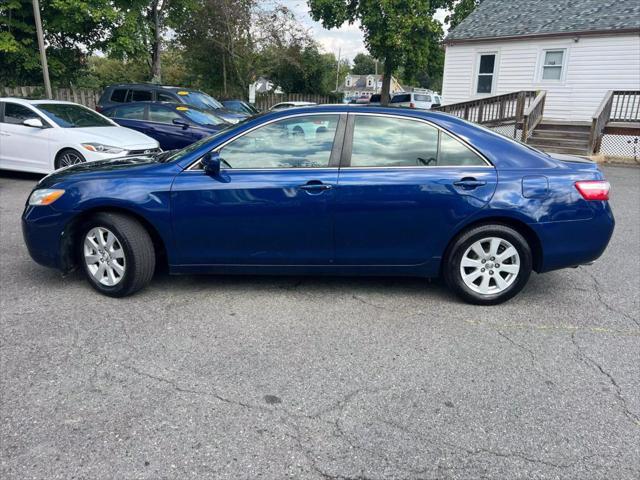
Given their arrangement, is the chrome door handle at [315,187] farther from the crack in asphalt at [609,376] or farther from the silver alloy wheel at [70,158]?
the silver alloy wheel at [70,158]

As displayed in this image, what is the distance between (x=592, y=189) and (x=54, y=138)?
8.44 metres

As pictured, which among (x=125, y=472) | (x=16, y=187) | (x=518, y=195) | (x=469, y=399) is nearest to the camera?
(x=125, y=472)

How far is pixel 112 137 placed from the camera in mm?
8812

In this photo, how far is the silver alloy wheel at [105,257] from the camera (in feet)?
13.6

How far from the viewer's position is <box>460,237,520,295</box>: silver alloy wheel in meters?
4.07

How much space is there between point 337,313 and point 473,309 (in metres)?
1.13

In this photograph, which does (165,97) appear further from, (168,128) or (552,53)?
(552,53)

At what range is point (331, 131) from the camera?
4.12 m

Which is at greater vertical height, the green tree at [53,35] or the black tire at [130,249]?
the green tree at [53,35]

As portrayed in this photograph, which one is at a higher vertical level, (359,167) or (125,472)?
(359,167)

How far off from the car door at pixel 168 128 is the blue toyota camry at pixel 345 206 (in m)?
7.18

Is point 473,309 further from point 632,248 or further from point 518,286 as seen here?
point 632,248

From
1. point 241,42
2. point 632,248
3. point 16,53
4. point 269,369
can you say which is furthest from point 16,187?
point 241,42

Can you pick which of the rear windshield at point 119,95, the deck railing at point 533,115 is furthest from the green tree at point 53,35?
the deck railing at point 533,115
